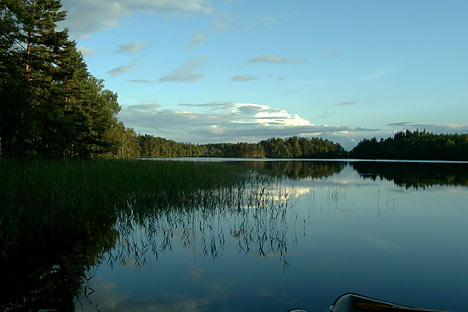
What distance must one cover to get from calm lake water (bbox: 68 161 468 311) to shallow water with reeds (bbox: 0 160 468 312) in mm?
33

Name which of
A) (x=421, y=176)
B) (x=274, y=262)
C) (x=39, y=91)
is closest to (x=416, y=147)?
(x=421, y=176)

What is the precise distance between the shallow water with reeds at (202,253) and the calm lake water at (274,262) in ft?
0.11

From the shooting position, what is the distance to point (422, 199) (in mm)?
17453

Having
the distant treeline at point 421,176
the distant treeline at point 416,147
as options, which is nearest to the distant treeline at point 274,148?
the distant treeline at point 416,147

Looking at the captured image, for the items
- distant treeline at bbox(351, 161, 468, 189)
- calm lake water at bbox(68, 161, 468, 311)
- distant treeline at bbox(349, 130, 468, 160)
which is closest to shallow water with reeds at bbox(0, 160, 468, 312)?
calm lake water at bbox(68, 161, 468, 311)

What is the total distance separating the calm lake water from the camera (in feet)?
17.3

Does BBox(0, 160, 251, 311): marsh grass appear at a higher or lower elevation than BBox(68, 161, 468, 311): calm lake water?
higher

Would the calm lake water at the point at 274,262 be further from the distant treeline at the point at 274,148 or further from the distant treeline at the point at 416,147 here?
the distant treeline at the point at 274,148

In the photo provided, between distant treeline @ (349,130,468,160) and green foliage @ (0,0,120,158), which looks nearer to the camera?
green foliage @ (0,0,120,158)

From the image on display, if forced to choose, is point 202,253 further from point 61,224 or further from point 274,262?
point 61,224

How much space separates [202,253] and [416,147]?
4644 inches

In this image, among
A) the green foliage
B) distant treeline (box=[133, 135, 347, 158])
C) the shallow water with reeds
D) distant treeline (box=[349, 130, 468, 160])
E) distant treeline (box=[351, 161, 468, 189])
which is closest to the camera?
the shallow water with reeds

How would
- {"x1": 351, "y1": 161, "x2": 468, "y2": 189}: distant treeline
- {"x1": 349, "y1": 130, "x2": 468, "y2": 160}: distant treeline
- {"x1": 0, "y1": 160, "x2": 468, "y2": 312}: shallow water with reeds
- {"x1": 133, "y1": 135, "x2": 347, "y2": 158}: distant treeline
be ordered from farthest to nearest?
{"x1": 133, "y1": 135, "x2": 347, "y2": 158}: distant treeline, {"x1": 349, "y1": 130, "x2": 468, "y2": 160}: distant treeline, {"x1": 351, "y1": 161, "x2": 468, "y2": 189}: distant treeline, {"x1": 0, "y1": 160, "x2": 468, "y2": 312}: shallow water with reeds

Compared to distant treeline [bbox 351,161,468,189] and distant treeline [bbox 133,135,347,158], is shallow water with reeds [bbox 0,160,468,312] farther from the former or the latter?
distant treeline [bbox 133,135,347,158]
